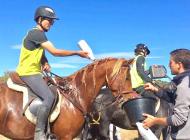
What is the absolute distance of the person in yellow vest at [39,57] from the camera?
762 cm

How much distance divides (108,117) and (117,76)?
12.9 ft

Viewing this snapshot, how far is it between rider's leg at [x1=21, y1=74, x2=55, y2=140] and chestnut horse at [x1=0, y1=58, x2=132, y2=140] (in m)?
0.29

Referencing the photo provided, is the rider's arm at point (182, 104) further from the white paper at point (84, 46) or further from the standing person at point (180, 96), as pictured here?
the white paper at point (84, 46)

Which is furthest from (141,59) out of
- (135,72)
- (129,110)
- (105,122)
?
(129,110)

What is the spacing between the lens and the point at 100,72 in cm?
819

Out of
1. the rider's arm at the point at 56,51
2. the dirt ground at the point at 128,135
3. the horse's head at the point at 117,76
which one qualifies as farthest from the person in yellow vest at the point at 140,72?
the dirt ground at the point at 128,135

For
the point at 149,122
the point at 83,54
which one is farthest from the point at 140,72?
the point at 149,122

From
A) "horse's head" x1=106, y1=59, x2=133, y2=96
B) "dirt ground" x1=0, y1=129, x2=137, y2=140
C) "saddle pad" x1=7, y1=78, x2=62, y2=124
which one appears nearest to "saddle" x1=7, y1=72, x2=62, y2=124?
"saddle pad" x1=7, y1=78, x2=62, y2=124

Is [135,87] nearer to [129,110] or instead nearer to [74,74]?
[74,74]

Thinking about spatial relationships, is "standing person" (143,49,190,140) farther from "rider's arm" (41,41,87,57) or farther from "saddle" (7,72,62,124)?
"saddle" (7,72,62,124)

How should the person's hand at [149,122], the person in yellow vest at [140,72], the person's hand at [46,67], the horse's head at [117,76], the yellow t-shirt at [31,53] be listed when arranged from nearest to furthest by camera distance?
1. the person's hand at [149,122]
2. the yellow t-shirt at [31,53]
3. the horse's head at [117,76]
4. the person's hand at [46,67]
5. the person in yellow vest at [140,72]

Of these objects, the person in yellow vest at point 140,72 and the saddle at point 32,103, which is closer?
the saddle at point 32,103

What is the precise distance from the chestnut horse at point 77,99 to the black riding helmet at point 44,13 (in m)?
1.26

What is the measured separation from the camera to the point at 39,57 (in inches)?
310
